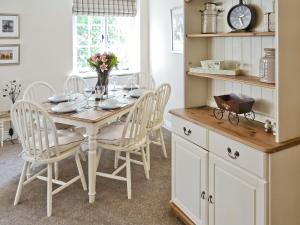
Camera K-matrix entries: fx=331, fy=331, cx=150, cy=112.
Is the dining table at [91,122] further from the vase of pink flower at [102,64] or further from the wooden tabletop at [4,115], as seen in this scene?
the wooden tabletop at [4,115]

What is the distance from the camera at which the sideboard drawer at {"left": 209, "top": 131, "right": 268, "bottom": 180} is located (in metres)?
1.71

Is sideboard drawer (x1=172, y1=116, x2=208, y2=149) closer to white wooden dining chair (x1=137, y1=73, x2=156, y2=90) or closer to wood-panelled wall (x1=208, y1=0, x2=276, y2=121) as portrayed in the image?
wood-panelled wall (x1=208, y1=0, x2=276, y2=121)

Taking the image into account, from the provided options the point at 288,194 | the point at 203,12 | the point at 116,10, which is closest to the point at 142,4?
the point at 116,10

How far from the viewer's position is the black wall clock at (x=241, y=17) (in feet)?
7.07

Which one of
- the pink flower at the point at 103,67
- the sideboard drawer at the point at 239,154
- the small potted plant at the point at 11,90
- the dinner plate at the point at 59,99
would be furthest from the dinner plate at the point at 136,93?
the small potted plant at the point at 11,90

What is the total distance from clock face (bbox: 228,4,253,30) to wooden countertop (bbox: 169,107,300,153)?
630 mm

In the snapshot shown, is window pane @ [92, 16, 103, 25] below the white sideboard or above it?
above

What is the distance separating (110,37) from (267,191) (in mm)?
4606

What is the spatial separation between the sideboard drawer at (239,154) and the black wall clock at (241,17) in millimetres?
750

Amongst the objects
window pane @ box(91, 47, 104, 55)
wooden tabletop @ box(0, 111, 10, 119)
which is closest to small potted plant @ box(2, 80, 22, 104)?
wooden tabletop @ box(0, 111, 10, 119)

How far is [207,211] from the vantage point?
7.22ft

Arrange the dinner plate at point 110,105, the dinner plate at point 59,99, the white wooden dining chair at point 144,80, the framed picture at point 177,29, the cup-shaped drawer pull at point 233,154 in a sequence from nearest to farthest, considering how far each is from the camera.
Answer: the cup-shaped drawer pull at point 233,154 → the dinner plate at point 110,105 → the dinner plate at point 59,99 → the framed picture at point 177,29 → the white wooden dining chair at point 144,80

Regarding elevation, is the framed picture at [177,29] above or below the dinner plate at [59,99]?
above

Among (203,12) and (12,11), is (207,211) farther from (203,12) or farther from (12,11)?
(12,11)
